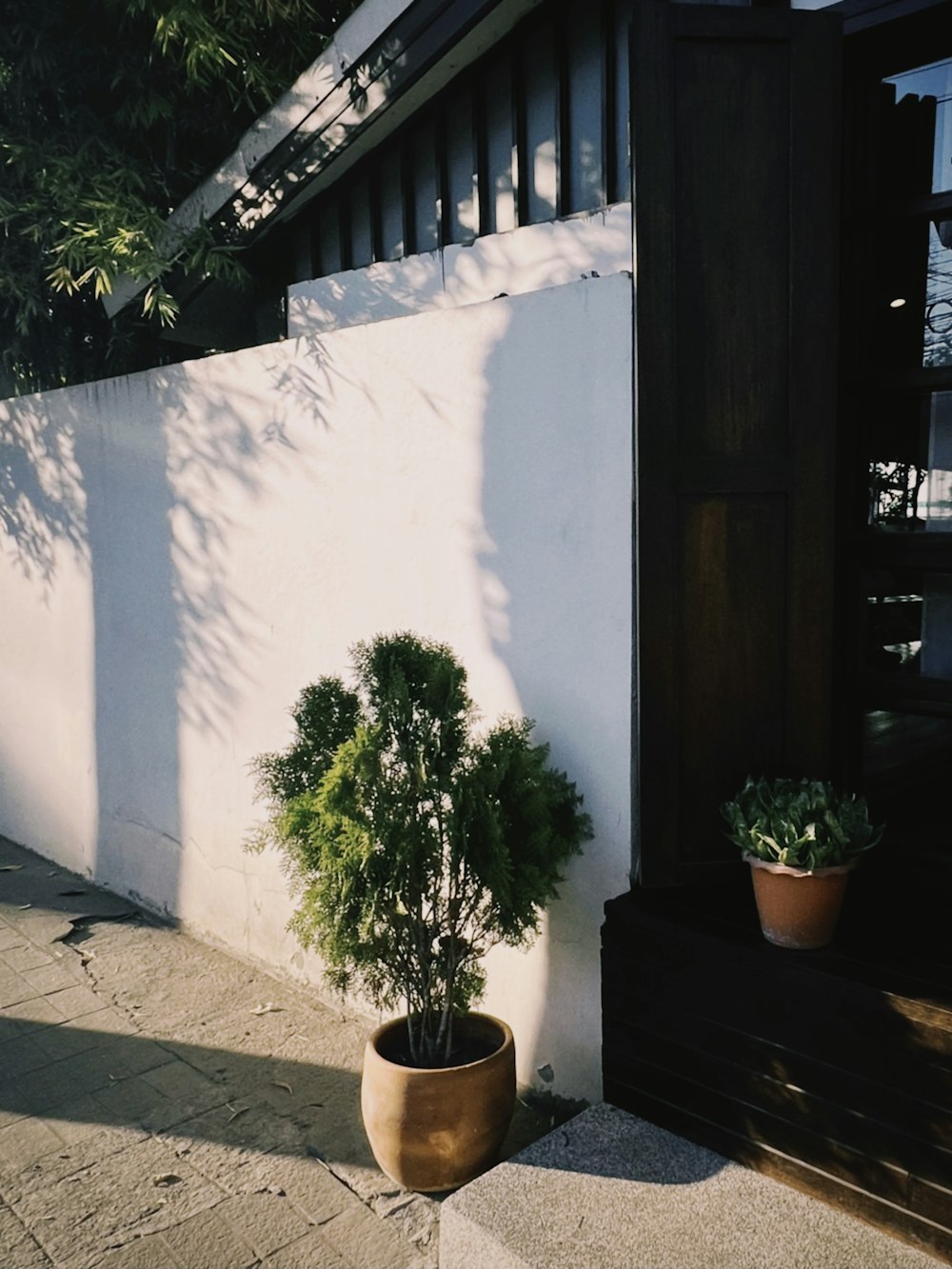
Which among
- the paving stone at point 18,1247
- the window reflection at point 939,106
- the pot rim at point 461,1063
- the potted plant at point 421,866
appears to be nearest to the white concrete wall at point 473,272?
the window reflection at point 939,106

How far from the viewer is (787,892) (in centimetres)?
282

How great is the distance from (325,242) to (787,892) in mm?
4123

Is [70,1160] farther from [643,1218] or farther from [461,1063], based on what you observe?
[643,1218]

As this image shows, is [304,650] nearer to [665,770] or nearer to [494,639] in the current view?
[494,639]

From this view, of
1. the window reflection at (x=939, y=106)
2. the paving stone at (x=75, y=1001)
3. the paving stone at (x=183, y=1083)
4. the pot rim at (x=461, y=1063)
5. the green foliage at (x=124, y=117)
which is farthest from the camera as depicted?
the green foliage at (x=124, y=117)

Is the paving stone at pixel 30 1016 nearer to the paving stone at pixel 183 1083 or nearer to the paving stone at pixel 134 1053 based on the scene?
the paving stone at pixel 134 1053

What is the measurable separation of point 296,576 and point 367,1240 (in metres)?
2.57

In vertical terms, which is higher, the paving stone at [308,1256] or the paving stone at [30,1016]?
the paving stone at [30,1016]

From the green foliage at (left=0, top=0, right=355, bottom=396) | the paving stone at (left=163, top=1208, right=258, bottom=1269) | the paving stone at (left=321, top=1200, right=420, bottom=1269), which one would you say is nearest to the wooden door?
the paving stone at (left=321, top=1200, right=420, bottom=1269)

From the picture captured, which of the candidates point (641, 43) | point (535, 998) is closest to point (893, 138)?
point (641, 43)

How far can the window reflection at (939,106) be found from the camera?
3012 mm

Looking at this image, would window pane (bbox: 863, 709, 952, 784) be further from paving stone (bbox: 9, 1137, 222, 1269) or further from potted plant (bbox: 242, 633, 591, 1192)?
paving stone (bbox: 9, 1137, 222, 1269)

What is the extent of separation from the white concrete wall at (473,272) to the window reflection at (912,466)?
107 cm

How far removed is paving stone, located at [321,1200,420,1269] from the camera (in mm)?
3066
